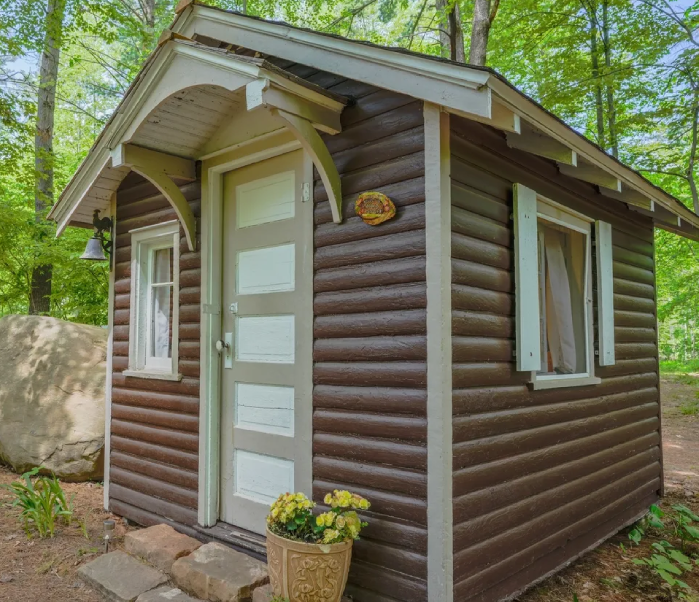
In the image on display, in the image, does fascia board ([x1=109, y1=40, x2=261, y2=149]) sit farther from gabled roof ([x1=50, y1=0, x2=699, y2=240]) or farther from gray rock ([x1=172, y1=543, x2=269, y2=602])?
gray rock ([x1=172, y1=543, x2=269, y2=602])

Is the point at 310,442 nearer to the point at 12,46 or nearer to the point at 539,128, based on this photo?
the point at 539,128

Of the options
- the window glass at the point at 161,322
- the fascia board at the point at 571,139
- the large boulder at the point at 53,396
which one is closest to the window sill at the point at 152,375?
the window glass at the point at 161,322

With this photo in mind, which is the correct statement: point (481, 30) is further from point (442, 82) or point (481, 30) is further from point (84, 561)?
point (84, 561)

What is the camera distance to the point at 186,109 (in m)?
3.28

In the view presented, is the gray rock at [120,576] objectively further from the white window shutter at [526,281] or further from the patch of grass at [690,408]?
the patch of grass at [690,408]

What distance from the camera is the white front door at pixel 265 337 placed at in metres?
3.07

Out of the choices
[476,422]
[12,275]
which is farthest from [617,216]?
[12,275]

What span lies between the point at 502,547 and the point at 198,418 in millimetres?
2079

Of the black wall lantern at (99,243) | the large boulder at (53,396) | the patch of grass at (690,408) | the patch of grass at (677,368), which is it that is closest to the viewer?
the black wall lantern at (99,243)

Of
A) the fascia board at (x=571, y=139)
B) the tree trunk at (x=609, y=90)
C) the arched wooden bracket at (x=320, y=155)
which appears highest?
the tree trunk at (x=609, y=90)

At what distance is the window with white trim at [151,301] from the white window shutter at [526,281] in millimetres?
2585

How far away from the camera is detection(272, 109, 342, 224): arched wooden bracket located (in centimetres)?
262

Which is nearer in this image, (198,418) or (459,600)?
(459,600)

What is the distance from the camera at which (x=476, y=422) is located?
2.68 meters
